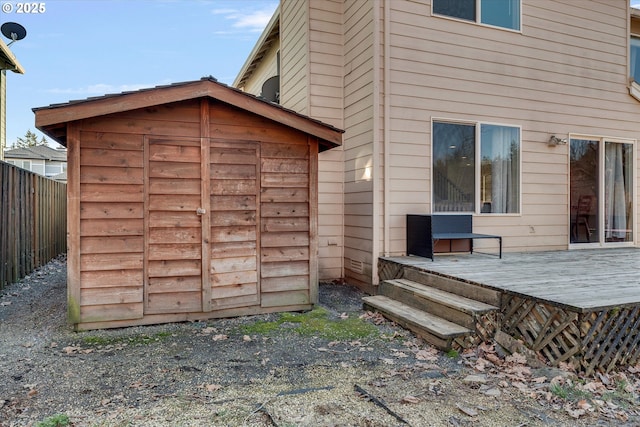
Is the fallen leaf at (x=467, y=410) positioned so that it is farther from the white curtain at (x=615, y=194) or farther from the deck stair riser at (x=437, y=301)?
the white curtain at (x=615, y=194)

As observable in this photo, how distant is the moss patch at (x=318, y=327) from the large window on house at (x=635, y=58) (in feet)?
24.8

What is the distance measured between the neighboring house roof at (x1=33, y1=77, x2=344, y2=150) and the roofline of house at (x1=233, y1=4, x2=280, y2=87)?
435 centimetres

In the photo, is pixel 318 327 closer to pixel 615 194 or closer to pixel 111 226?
pixel 111 226

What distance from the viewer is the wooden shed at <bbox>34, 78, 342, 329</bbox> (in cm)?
379

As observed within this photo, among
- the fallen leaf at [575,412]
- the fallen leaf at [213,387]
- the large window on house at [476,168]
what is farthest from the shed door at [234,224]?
the fallen leaf at [575,412]

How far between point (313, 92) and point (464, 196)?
9.17 feet

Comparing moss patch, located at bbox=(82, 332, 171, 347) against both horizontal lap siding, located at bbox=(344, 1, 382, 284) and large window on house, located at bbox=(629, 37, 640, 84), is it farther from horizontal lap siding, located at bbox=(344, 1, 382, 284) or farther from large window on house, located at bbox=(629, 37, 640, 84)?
large window on house, located at bbox=(629, 37, 640, 84)

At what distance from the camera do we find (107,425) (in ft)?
7.07

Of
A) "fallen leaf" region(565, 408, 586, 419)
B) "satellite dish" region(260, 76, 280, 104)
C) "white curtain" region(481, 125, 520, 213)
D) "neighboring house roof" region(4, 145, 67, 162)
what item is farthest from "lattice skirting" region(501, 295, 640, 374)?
"neighboring house roof" region(4, 145, 67, 162)

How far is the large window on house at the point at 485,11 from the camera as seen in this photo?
5727mm

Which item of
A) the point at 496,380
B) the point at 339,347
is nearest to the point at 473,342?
the point at 496,380

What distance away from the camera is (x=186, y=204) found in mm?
4133

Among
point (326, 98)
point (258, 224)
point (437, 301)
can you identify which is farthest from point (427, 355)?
point (326, 98)

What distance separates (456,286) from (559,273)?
1232 millimetres
